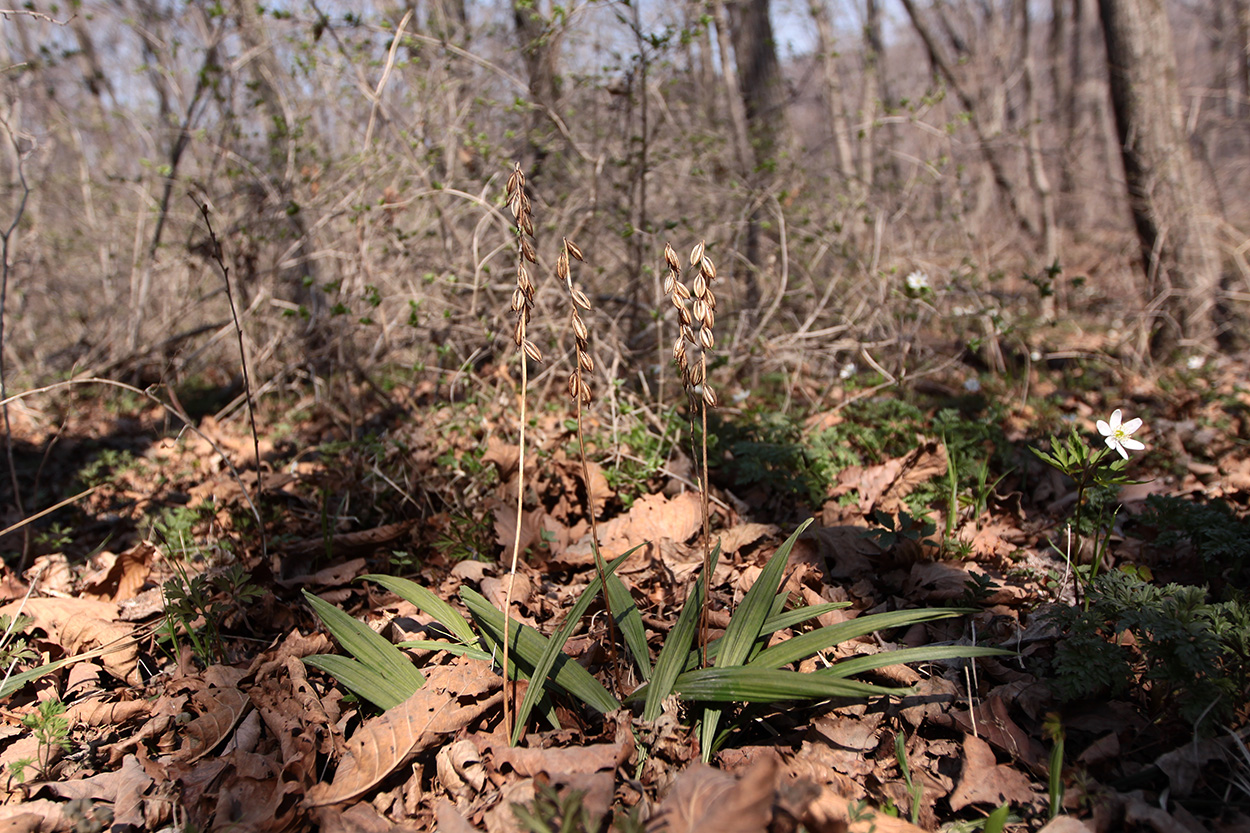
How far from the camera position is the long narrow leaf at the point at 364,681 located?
2041mm

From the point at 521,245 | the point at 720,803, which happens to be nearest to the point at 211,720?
the point at 720,803

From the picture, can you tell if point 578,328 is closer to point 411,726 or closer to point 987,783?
point 411,726

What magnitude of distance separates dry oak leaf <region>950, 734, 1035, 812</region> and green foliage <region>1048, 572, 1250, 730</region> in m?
0.24

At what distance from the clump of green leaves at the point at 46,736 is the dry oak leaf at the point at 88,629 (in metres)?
0.31

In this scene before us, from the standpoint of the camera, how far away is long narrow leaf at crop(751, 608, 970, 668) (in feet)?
6.20

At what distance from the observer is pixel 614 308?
4.98m

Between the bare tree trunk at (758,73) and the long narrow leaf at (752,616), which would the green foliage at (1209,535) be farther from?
the bare tree trunk at (758,73)

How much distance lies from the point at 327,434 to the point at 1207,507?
15.5 ft

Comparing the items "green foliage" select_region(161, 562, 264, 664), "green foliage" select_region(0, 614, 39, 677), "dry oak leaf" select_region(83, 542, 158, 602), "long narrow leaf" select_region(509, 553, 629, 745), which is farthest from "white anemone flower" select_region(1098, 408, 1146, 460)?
"dry oak leaf" select_region(83, 542, 158, 602)

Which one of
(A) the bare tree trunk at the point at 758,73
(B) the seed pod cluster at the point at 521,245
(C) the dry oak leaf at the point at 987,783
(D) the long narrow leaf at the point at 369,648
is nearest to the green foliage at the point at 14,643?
(D) the long narrow leaf at the point at 369,648

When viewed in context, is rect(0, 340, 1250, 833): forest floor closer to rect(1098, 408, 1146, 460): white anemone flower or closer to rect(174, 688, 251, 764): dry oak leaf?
rect(174, 688, 251, 764): dry oak leaf

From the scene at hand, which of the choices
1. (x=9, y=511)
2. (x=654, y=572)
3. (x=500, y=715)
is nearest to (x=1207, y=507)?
(x=654, y=572)

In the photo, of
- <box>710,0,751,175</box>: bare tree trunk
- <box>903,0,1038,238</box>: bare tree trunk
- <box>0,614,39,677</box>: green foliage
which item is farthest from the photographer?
<box>903,0,1038,238</box>: bare tree trunk

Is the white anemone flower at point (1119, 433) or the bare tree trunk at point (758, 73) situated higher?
the bare tree trunk at point (758, 73)
